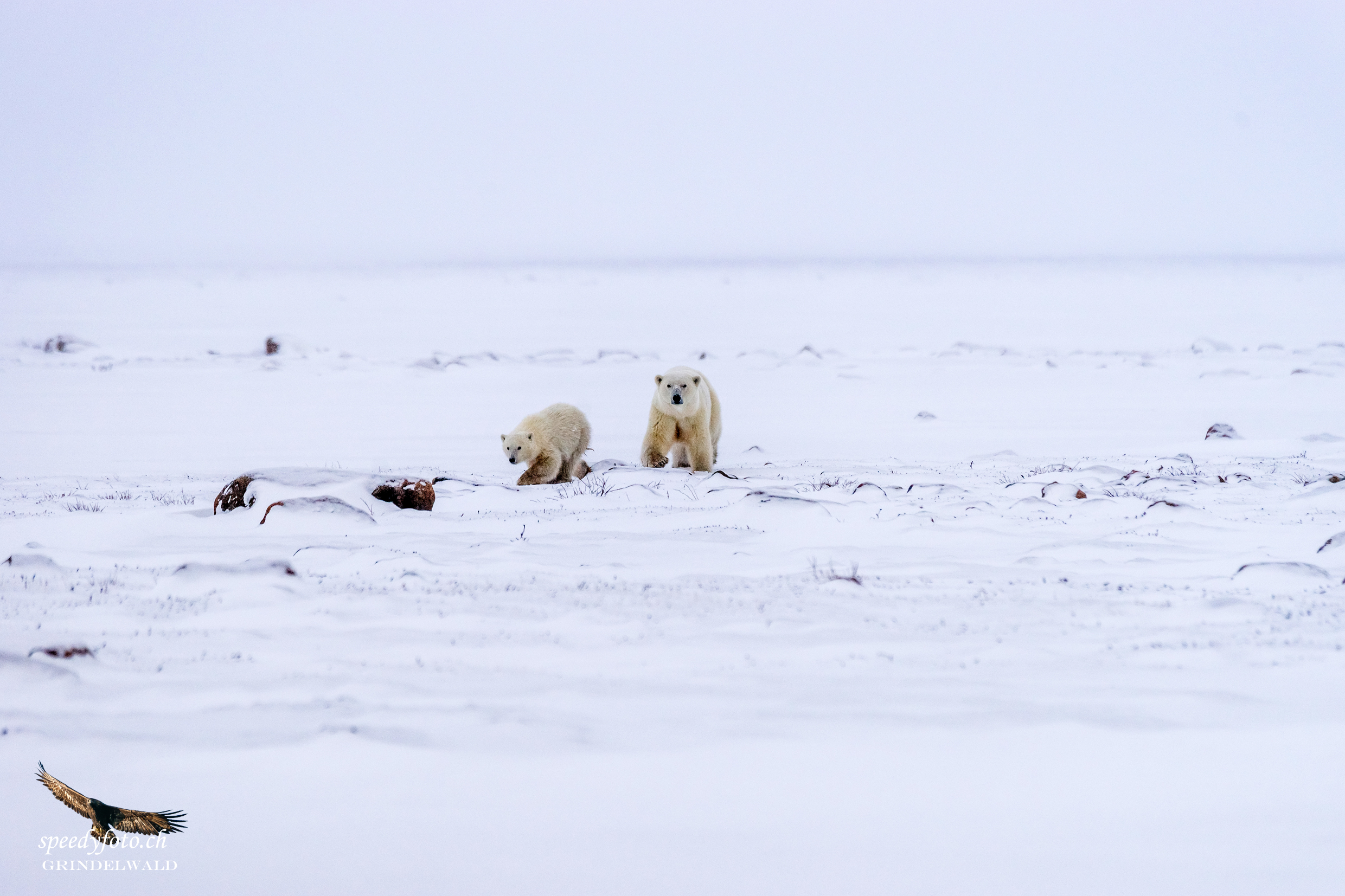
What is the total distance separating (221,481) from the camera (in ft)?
17.9

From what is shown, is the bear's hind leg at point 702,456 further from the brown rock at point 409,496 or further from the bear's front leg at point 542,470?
the brown rock at point 409,496

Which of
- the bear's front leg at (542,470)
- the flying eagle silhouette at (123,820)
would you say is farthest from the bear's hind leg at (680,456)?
the flying eagle silhouette at (123,820)

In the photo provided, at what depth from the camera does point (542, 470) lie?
591 cm

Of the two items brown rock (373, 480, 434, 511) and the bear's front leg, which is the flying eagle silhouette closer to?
brown rock (373, 480, 434, 511)

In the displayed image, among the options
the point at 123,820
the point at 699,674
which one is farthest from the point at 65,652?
the point at 699,674

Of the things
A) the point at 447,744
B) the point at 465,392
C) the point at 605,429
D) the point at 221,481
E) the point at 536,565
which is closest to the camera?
the point at 447,744

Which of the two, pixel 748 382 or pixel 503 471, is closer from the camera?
pixel 503 471

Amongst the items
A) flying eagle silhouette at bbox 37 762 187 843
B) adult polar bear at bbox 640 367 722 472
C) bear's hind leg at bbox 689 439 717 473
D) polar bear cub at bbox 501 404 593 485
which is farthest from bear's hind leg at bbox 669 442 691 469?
flying eagle silhouette at bbox 37 762 187 843

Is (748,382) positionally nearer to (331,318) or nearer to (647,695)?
(647,695)

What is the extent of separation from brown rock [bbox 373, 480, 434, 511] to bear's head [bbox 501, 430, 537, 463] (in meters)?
1.29

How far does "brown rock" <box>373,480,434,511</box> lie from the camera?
14.3 feet

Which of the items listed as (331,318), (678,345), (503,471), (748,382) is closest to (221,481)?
(503,471)

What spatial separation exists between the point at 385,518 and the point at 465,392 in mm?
6277

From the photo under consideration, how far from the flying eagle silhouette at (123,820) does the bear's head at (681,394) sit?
419 centimetres
